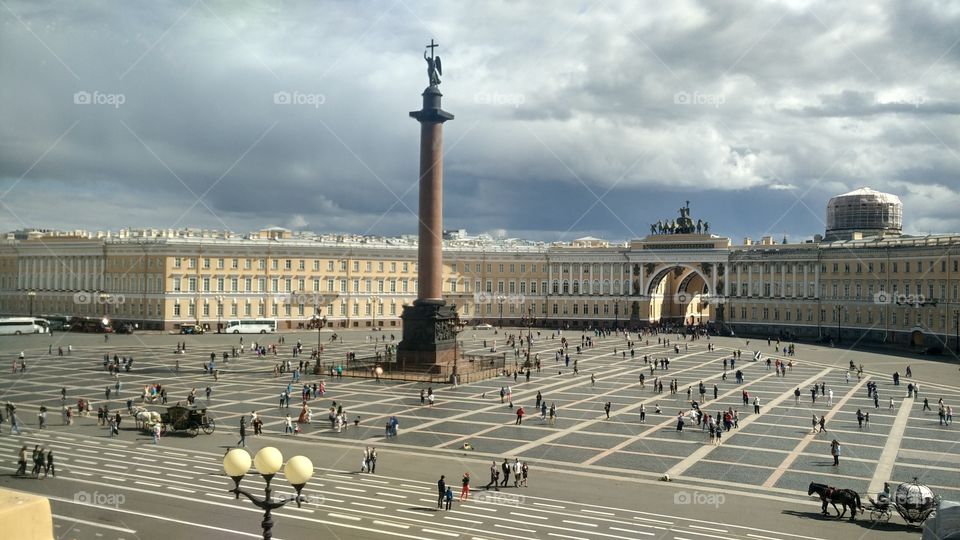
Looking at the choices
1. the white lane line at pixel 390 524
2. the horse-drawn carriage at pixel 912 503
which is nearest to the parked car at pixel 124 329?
the white lane line at pixel 390 524

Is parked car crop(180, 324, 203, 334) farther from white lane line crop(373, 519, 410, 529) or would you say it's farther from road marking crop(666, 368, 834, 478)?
white lane line crop(373, 519, 410, 529)

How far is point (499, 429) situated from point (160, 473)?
566 inches

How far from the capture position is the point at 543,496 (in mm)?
23484

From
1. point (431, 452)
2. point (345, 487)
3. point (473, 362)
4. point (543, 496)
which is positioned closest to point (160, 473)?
point (345, 487)

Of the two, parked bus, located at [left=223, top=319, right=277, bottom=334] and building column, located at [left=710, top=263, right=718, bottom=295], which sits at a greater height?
building column, located at [left=710, top=263, right=718, bottom=295]

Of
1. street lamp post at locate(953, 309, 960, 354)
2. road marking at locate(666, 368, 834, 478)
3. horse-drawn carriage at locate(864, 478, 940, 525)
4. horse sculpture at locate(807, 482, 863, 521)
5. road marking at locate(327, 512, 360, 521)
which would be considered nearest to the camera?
road marking at locate(327, 512, 360, 521)

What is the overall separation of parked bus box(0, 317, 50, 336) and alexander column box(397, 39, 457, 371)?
47130mm

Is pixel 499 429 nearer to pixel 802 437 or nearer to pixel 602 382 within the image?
pixel 802 437

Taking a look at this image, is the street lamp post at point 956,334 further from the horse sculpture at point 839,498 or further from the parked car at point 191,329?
the parked car at point 191,329

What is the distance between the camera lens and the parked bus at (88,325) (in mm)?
83512

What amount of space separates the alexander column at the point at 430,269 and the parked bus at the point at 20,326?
47.1 metres

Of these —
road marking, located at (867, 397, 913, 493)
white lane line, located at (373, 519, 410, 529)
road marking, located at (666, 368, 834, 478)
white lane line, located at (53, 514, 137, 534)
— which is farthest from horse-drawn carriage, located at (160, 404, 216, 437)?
road marking, located at (867, 397, 913, 493)

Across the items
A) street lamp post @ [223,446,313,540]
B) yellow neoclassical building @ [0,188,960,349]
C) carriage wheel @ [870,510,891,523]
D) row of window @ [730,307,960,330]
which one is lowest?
carriage wheel @ [870,510,891,523]

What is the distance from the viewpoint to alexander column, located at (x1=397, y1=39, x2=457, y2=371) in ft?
173
